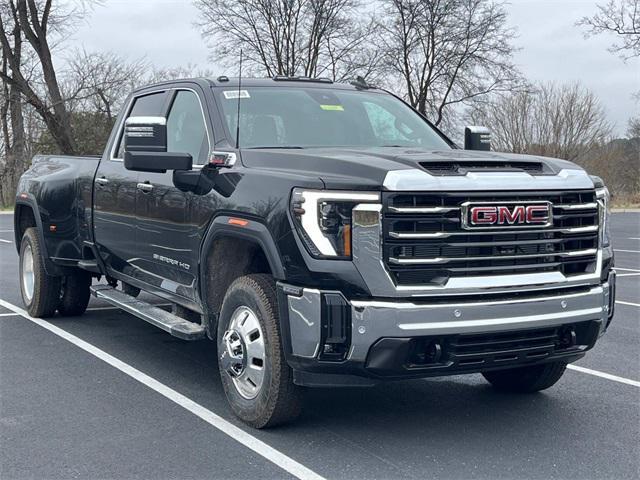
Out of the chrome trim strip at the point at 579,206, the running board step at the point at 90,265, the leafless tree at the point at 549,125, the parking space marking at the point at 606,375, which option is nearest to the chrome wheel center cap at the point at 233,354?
the chrome trim strip at the point at 579,206

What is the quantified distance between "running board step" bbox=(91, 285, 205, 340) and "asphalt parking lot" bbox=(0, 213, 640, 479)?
16.9 inches

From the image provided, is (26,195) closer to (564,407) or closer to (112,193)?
(112,193)

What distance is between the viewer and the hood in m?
4.18

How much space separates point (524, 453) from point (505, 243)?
1.09 metres

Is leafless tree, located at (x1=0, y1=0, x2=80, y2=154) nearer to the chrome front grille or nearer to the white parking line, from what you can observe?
the white parking line

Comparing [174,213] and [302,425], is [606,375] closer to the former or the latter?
[302,425]

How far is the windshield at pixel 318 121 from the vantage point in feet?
18.4

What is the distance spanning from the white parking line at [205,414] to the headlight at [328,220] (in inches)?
41.1

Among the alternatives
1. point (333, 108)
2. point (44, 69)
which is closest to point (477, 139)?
point (333, 108)

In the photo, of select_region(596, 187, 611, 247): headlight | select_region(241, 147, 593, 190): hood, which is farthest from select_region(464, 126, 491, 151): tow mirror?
select_region(596, 187, 611, 247): headlight

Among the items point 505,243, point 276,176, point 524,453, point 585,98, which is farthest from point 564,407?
point 585,98

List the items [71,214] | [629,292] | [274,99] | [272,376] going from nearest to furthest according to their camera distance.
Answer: [272,376]
[274,99]
[71,214]
[629,292]

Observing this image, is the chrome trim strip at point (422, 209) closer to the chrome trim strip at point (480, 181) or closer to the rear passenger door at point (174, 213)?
the chrome trim strip at point (480, 181)

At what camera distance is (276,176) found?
4570mm
